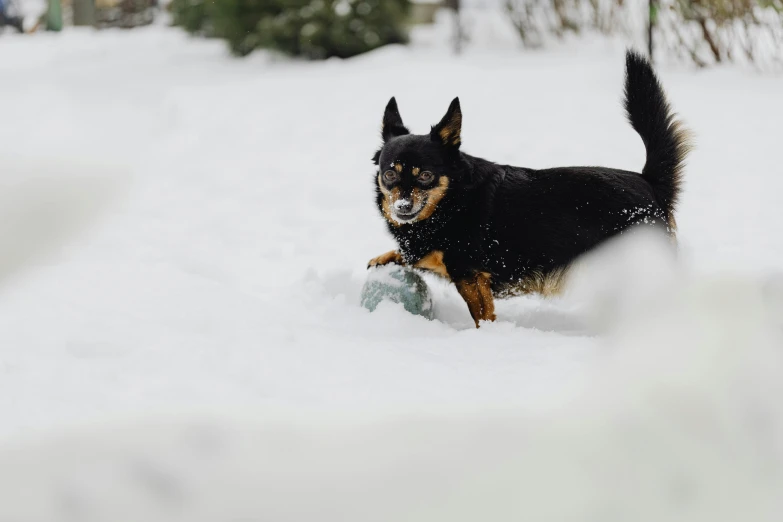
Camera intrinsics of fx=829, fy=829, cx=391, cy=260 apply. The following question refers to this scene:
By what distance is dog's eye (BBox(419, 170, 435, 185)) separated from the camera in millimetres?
3758

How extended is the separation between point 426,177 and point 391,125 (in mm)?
460

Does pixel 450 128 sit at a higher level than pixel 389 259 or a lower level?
higher

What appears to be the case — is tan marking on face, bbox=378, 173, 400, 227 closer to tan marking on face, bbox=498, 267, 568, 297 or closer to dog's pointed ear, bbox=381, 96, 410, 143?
dog's pointed ear, bbox=381, 96, 410, 143

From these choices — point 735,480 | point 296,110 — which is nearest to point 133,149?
point 296,110

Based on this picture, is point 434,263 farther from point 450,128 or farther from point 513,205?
point 450,128

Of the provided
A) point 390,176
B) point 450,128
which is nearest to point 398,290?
point 390,176

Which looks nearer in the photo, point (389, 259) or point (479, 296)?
point (479, 296)

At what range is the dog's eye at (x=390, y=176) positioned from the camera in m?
3.76

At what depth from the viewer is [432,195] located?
3.80 meters

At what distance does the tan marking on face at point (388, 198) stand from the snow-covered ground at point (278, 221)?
1.42 ft

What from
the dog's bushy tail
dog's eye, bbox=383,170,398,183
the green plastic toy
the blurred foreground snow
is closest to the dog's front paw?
the green plastic toy

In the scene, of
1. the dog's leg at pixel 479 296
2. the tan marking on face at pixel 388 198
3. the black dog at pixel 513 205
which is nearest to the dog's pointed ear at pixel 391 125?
the black dog at pixel 513 205

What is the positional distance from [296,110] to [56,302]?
5392mm

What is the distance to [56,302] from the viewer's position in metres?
3.96
